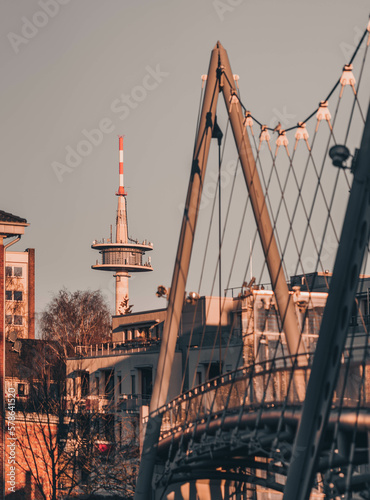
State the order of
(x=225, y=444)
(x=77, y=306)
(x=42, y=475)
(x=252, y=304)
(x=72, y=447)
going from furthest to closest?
(x=77, y=306), (x=42, y=475), (x=72, y=447), (x=252, y=304), (x=225, y=444)

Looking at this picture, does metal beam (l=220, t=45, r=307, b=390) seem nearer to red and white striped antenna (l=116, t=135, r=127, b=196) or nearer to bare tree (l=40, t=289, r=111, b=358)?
bare tree (l=40, t=289, r=111, b=358)

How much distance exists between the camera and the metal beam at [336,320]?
53.6ft

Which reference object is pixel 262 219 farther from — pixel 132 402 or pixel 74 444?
pixel 132 402

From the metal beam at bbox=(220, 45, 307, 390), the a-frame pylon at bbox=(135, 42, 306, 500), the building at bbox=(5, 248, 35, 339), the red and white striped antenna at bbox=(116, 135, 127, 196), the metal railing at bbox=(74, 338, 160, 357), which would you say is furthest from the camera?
the red and white striped antenna at bbox=(116, 135, 127, 196)

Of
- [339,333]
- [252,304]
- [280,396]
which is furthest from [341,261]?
[252,304]

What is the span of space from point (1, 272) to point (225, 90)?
98.9ft

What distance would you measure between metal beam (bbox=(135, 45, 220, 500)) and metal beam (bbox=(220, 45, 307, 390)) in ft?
2.83

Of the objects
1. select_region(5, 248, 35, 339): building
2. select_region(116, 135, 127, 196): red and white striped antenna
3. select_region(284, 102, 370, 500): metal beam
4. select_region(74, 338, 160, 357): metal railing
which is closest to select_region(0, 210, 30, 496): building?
select_region(74, 338, 160, 357): metal railing

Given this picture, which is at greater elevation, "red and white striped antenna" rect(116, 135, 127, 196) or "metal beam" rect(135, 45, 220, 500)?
"red and white striped antenna" rect(116, 135, 127, 196)

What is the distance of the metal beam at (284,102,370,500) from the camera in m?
16.3

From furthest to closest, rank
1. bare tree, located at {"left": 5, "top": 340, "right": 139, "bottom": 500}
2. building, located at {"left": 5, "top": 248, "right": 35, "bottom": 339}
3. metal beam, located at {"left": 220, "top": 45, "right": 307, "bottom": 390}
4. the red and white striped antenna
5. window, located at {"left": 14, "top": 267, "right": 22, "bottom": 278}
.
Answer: the red and white striped antenna
window, located at {"left": 14, "top": 267, "right": 22, "bottom": 278}
building, located at {"left": 5, "top": 248, "right": 35, "bottom": 339}
bare tree, located at {"left": 5, "top": 340, "right": 139, "bottom": 500}
metal beam, located at {"left": 220, "top": 45, "right": 307, "bottom": 390}

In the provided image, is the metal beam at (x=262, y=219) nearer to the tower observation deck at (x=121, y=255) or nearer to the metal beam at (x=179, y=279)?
the metal beam at (x=179, y=279)

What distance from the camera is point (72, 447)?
5300 cm

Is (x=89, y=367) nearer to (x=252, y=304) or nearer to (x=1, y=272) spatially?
(x=1, y=272)
